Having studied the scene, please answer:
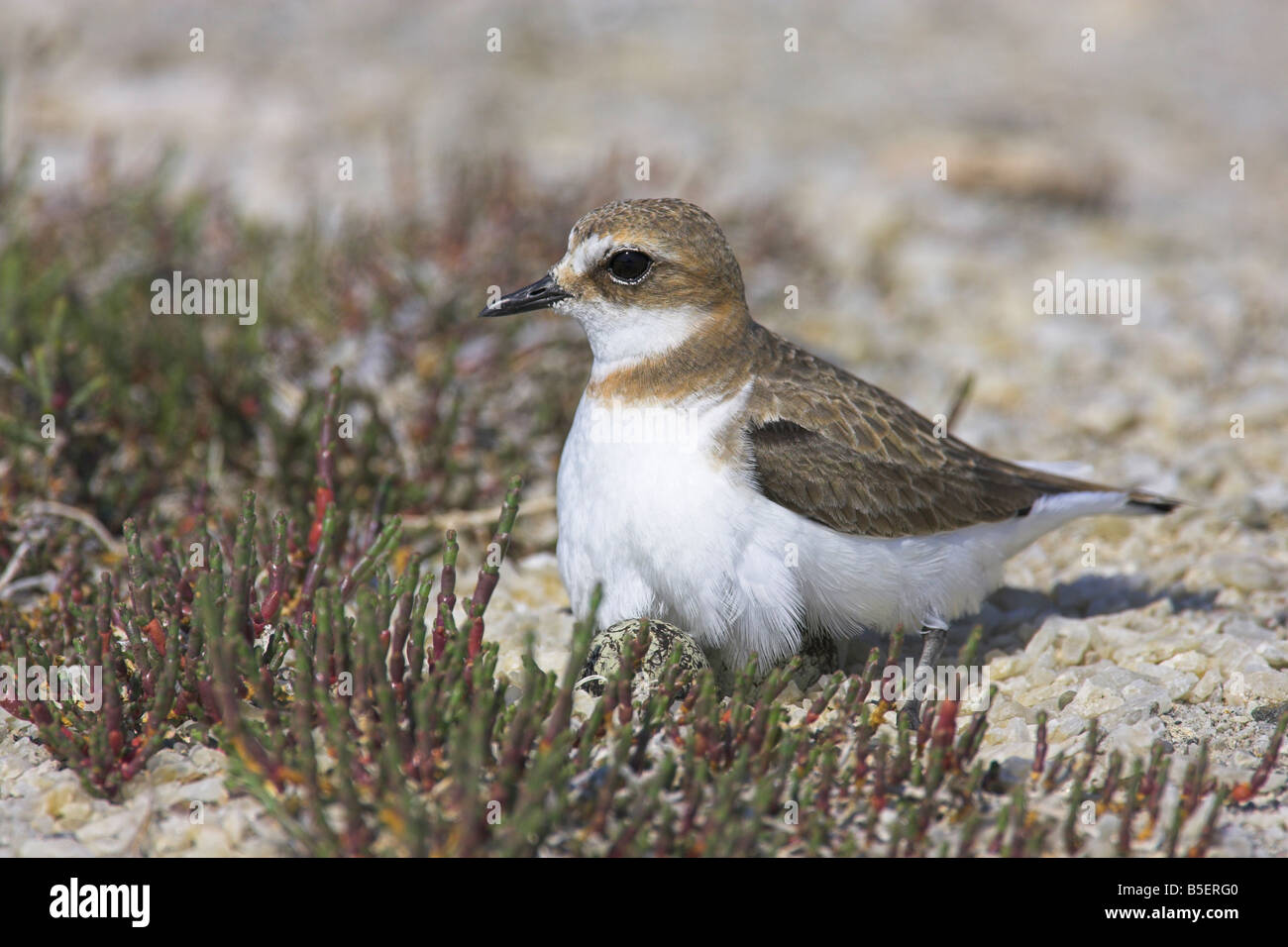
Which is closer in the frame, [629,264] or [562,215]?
[629,264]

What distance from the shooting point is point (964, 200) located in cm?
988

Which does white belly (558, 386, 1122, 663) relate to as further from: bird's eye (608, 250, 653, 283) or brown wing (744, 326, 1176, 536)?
bird's eye (608, 250, 653, 283)

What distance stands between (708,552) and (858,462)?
0.71m

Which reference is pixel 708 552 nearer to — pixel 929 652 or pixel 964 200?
pixel 929 652

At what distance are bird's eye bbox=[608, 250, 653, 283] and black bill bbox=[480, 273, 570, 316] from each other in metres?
0.21

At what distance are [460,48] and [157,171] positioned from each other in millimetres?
5791

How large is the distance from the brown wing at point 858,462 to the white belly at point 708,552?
0.26ft

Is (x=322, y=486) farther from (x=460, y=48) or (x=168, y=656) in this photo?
(x=460, y=48)

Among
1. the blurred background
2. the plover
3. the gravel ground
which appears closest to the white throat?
the plover

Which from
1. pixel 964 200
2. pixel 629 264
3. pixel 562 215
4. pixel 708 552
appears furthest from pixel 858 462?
pixel 964 200

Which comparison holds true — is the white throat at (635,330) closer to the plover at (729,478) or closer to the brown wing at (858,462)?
the plover at (729,478)

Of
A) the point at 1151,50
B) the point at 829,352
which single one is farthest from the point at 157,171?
the point at 1151,50

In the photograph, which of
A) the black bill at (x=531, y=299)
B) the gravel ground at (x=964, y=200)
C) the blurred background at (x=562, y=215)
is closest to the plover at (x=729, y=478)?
the black bill at (x=531, y=299)

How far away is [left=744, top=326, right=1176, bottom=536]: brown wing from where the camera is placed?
4305 mm
